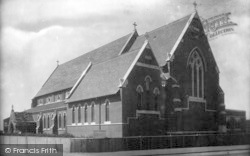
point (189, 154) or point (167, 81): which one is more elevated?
point (167, 81)

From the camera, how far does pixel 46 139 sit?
29.0 m

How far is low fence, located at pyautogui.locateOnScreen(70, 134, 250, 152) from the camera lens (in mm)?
26328

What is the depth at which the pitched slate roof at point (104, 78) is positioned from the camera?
34.5 metres

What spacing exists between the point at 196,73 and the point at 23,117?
31194 mm

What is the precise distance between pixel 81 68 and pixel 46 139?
24238 millimetres

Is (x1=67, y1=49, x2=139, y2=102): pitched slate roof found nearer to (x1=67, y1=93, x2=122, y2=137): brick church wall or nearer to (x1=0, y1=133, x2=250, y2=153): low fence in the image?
(x1=67, y1=93, x2=122, y2=137): brick church wall

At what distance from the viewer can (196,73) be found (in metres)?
39.3

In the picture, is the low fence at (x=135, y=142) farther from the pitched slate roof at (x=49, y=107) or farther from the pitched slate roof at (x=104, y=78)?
the pitched slate roof at (x=49, y=107)

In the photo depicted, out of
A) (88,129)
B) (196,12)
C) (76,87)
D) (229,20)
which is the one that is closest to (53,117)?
(76,87)

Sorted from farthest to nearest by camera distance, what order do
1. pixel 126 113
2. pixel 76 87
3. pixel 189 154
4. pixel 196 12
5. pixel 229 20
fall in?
pixel 76 87
pixel 196 12
pixel 126 113
pixel 229 20
pixel 189 154

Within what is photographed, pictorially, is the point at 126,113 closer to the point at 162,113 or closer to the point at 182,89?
the point at 162,113

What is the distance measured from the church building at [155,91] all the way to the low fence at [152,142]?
5.28 ft

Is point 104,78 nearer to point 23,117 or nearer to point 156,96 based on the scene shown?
point 156,96

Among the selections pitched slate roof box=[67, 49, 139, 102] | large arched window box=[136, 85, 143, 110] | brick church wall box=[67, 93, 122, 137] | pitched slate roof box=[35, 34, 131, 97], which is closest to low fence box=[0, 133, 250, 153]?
brick church wall box=[67, 93, 122, 137]
